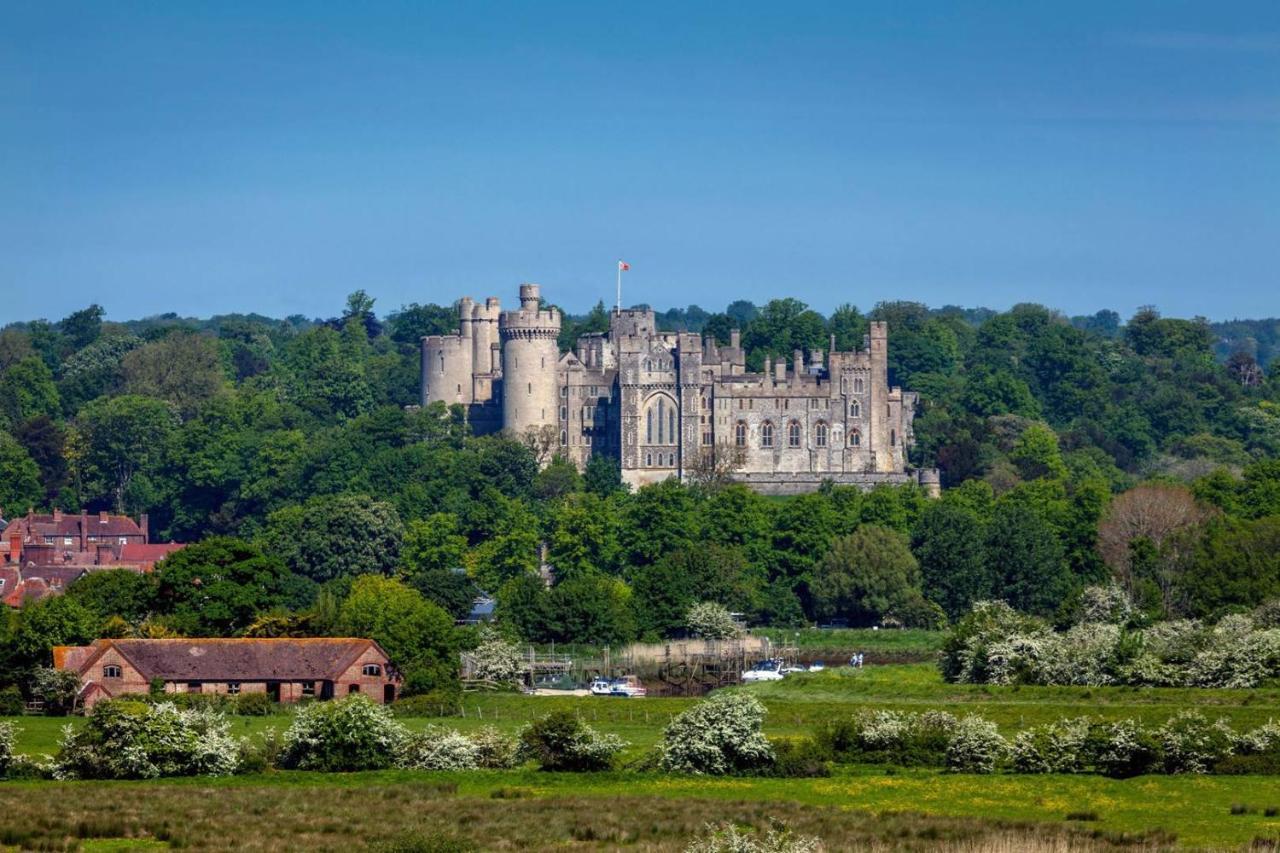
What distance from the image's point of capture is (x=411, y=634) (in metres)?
90.1

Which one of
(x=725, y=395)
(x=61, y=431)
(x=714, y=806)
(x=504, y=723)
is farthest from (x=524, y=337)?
(x=714, y=806)

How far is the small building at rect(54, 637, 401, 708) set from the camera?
86125 millimetres

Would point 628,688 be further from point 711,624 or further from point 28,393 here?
point 28,393

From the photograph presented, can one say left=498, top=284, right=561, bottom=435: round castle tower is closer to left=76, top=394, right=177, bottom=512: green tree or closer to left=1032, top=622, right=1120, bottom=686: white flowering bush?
left=76, top=394, right=177, bottom=512: green tree

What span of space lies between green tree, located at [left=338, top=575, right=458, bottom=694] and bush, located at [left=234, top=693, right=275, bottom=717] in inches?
196

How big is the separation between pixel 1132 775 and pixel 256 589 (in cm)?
3896

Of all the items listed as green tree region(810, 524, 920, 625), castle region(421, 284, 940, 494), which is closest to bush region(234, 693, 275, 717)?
green tree region(810, 524, 920, 625)

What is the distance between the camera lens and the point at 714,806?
61062 millimetres

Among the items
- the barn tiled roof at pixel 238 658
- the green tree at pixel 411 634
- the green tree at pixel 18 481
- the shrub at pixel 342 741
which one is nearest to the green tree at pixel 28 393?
the green tree at pixel 18 481

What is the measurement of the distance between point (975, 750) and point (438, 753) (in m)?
12.6

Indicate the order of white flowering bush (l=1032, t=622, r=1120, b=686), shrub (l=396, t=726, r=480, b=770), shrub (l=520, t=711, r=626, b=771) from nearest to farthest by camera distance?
shrub (l=520, t=711, r=626, b=771)
shrub (l=396, t=726, r=480, b=770)
white flowering bush (l=1032, t=622, r=1120, b=686)

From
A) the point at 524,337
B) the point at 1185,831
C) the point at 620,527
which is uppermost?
the point at 524,337

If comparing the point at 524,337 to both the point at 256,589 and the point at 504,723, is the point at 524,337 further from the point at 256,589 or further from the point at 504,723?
the point at 504,723

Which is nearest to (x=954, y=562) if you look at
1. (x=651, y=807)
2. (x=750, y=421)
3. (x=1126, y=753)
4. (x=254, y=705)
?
(x=750, y=421)
